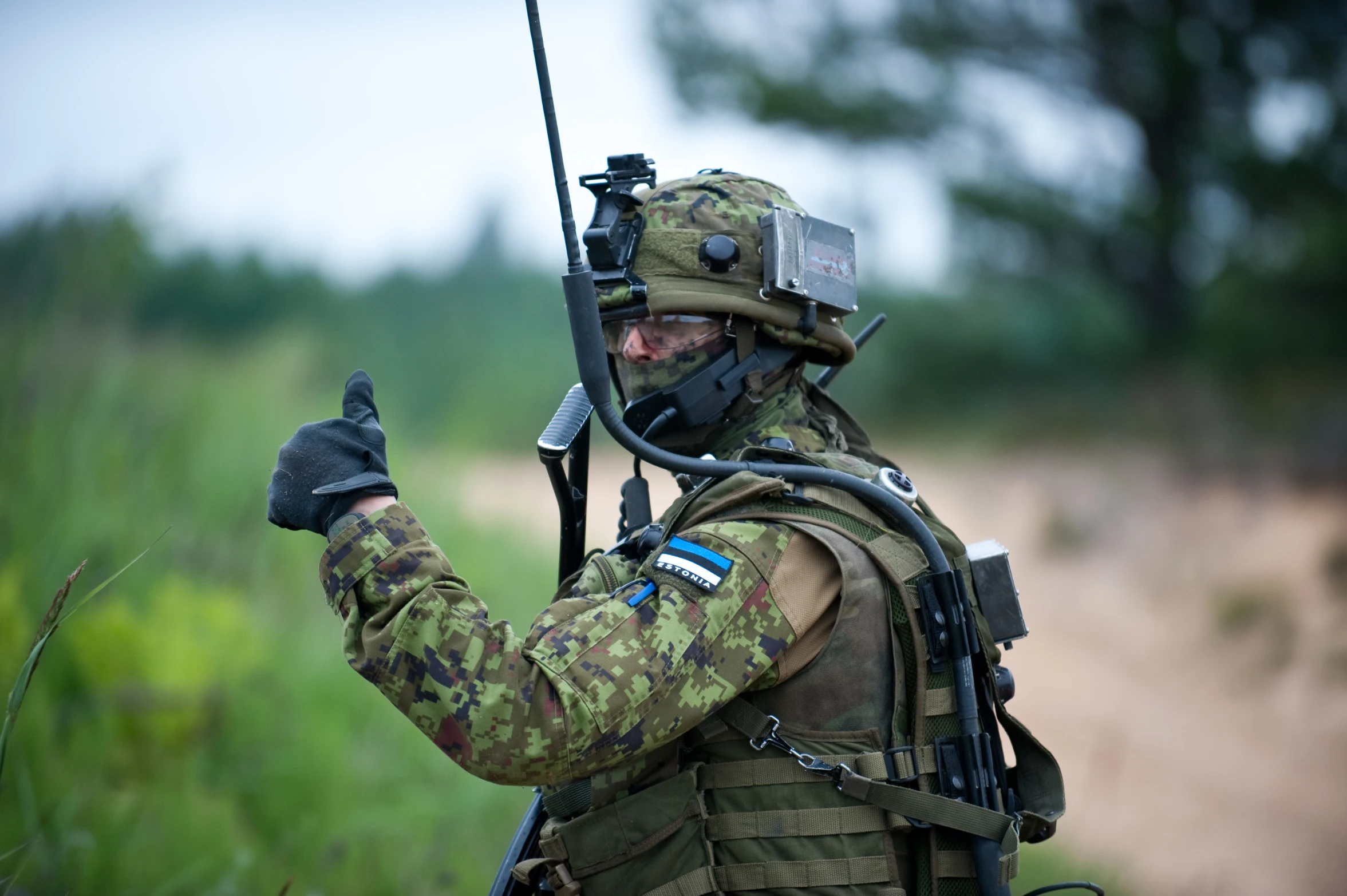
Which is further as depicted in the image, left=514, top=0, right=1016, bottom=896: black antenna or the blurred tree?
the blurred tree

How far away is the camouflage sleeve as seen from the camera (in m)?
1.85

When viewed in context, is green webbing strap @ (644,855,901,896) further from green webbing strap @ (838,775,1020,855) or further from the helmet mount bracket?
the helmet mount bracket

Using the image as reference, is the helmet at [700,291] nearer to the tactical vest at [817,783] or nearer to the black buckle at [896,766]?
the tactical vest at [817,783]

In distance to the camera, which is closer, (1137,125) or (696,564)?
(696,564)

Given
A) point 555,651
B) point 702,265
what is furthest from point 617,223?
point 555,651

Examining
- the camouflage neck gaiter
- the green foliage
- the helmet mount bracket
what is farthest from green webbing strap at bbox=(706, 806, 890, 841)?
the green foliage

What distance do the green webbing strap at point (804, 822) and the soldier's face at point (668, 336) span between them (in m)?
1.05

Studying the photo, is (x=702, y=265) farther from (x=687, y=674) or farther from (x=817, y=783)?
(x=817, y=783)

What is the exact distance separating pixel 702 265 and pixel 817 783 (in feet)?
3.86

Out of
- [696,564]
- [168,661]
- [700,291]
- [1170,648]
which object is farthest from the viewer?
[1170,648]

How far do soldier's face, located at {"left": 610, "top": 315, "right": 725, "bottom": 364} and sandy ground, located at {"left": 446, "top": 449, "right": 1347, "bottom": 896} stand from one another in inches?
167

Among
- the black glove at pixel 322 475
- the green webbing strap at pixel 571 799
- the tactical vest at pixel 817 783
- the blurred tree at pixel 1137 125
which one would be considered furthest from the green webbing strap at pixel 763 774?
the blurred tree at pixel 1137 125

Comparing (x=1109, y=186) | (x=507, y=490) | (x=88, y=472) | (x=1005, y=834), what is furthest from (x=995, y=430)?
(x=1005, y=834)

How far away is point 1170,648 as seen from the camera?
882 centimetres
